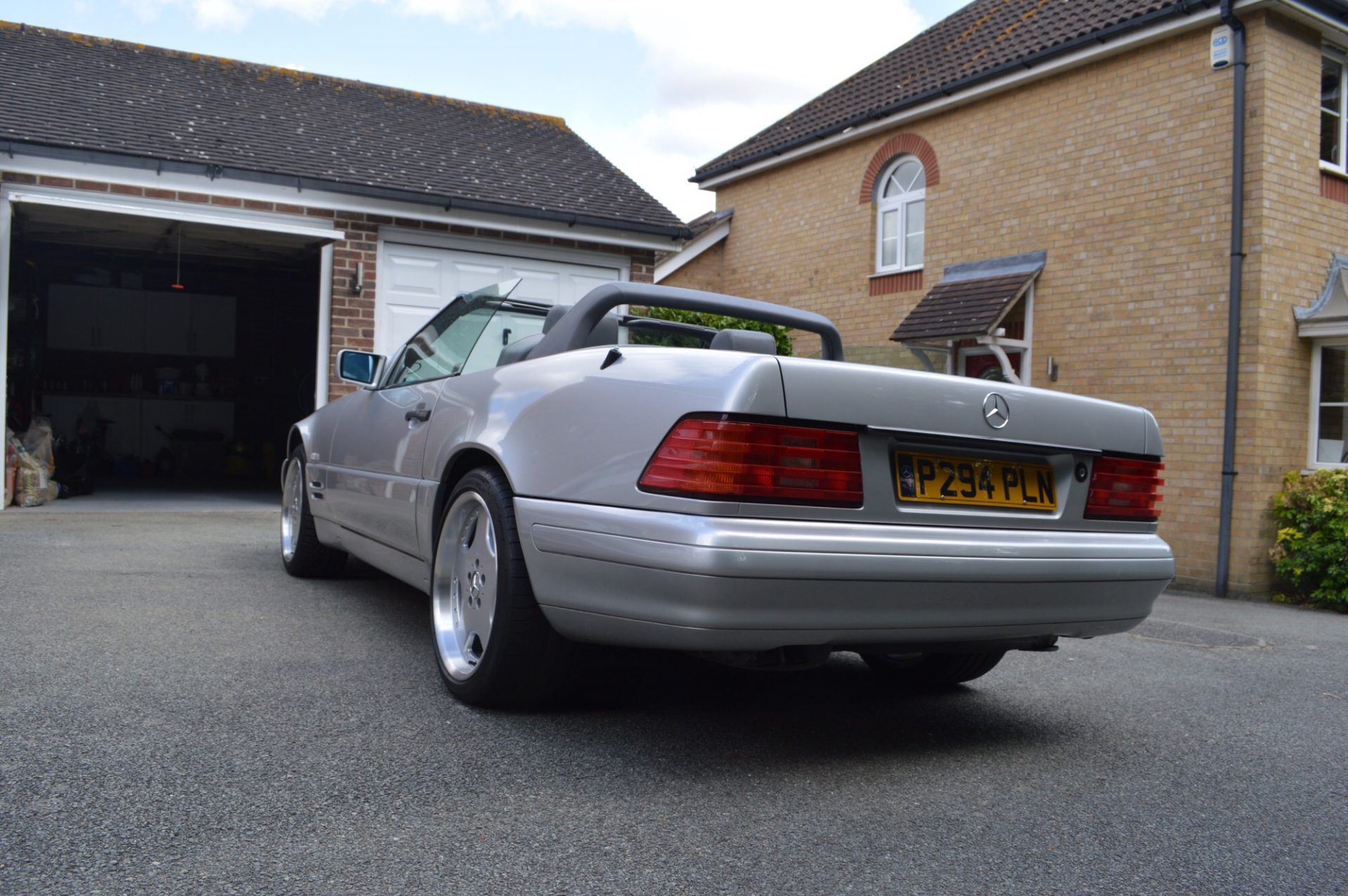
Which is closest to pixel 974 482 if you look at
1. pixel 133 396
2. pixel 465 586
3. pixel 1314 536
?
pixel 465 586

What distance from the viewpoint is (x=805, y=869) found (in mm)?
2170

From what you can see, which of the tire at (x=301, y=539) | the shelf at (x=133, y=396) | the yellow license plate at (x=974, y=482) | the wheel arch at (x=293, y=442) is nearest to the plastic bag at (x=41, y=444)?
the shelf at (x=133, y=396)

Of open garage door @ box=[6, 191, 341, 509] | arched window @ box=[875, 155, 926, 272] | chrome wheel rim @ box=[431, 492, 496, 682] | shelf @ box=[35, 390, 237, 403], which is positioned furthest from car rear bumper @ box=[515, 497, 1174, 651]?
shelf @ box=[35, 390, 237, 403]

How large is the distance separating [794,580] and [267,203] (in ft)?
30.5

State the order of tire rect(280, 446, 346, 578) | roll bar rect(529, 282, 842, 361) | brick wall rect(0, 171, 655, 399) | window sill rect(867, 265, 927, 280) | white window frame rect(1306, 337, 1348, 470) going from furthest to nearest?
window sill rect(867, 265, 927, 280), brick wall rect(0, 171, 655, 399), white window frame rect(1306, 337, 1348, 470), tire rect(280, 446, 346, 578), roll bar rect(529, 282, 842, 361)

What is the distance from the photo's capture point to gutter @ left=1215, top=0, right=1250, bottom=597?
9.07 m

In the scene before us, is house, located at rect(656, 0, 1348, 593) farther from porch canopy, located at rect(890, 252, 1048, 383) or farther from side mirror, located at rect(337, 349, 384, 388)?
side mirror, located at rect(337, 349, 384, 388)

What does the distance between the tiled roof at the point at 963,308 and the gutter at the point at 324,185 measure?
9.33ft

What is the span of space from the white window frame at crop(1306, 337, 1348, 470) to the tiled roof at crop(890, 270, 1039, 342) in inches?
107

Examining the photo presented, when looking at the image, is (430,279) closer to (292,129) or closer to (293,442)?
(292,129)

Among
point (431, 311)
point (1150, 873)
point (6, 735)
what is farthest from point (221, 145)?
point (1150, 873)

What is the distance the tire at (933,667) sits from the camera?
12.3 feet

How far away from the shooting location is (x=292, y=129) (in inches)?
454

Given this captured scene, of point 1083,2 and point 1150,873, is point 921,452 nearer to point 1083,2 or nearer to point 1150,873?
point 1150,873
